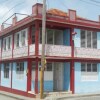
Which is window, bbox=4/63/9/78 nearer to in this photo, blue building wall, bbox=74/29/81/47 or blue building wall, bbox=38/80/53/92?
blue building wall, bbox=38/80/53/92

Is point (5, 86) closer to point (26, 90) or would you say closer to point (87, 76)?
point (26, 90)

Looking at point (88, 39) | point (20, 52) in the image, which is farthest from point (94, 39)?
point (20, 52)

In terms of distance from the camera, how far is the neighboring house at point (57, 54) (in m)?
25.4

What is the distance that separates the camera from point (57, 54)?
25.9 metres

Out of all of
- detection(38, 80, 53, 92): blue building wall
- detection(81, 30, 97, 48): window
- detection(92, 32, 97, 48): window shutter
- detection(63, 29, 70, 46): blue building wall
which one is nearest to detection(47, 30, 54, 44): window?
detection(63, 29, 70, 46): blue building wall

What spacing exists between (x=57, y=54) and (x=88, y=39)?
407 cm

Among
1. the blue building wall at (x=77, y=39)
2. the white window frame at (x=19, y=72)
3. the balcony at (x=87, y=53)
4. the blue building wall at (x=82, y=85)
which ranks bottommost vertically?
the blue building wall at (x=82, y=85)

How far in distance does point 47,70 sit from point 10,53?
217 inches

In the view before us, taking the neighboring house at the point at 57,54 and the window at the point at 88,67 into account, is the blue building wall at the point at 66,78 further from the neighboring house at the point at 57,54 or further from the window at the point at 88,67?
the window at the point at 88,67

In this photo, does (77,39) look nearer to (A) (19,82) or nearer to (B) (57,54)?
(B) (57,54)

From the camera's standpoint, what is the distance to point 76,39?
27.5m

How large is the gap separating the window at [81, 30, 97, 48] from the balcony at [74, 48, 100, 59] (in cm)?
49

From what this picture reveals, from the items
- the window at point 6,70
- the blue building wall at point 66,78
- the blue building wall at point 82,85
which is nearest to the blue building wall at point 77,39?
the blue building wall at point 82,85

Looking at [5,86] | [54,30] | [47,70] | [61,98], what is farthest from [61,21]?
[5,86]
